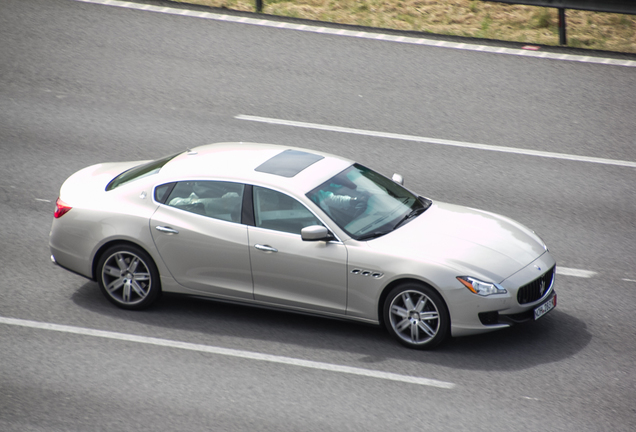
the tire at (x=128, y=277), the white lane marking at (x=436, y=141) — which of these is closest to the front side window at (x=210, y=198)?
the tire at (x=128, y=277)

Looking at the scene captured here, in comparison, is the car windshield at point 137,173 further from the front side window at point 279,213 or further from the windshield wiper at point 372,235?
the windshield wiper at point 372,235

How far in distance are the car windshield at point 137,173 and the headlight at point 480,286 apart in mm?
3416

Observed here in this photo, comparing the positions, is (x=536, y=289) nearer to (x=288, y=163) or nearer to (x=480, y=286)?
(x=480, y=286)

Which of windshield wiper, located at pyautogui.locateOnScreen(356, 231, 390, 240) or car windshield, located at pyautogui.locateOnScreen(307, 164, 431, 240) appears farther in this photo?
car windshield, located at pyautogui.locateOnScreen(307, 164, 431, 240)

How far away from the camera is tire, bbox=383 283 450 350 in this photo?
7566 mm

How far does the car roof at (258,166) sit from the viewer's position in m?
8.20

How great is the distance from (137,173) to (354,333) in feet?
9.48

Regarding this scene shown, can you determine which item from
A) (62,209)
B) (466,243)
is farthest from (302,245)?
(62,209)

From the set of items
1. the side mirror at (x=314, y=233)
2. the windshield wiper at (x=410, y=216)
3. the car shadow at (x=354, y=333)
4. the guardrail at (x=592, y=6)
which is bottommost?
the car shadow at (x=354, y=333)

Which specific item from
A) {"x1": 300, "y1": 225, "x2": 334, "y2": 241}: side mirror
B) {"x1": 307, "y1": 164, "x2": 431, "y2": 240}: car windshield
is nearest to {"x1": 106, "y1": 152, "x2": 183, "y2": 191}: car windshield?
{"x1": 307, "y1": 164, "x2": 431, "y2": 240}: car windshield

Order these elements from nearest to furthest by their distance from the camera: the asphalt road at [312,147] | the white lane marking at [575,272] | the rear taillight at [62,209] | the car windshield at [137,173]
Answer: the asphalt road at [312,147] → the rear taillight at [62,209] → the car windshield at [137,173] → the white lane marking at [575,272]

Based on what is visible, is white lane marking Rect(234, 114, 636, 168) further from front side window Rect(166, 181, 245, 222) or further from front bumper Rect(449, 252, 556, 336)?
front bumper Rect(449, 252, 556, 336)

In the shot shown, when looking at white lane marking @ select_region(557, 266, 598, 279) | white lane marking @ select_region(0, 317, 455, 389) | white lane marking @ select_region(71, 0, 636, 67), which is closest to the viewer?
white lane marking @ select_region(0, 317, 455, 389)

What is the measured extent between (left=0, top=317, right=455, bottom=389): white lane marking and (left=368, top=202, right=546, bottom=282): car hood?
1.08 metres
